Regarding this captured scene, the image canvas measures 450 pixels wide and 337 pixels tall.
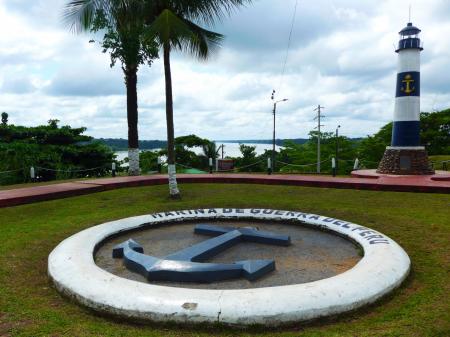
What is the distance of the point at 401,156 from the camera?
17.1m

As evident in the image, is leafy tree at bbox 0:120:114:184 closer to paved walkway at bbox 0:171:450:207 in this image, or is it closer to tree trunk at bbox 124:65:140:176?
tree trunk at bbox 124:65:140:176

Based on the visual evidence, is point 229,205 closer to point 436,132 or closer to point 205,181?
point 205,181

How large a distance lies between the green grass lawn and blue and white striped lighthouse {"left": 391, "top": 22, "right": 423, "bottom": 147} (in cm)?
667

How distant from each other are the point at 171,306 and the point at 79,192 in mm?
9269

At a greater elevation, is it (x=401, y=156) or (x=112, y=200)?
(x=401, y=156)

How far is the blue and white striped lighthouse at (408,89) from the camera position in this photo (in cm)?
1697

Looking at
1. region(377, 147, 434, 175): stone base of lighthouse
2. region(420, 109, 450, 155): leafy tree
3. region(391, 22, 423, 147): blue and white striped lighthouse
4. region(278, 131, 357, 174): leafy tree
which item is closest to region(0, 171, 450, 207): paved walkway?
region(377, 147, 434, 175): stone base of lighthouse

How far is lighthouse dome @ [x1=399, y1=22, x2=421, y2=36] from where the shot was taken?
17.2 metres

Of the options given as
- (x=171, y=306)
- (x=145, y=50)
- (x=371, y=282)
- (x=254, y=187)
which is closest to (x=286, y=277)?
(x=371, y=282)

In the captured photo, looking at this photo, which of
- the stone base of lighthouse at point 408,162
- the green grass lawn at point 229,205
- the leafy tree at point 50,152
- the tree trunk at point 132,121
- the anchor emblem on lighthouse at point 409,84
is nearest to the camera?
the green grass lawn at point 229,205

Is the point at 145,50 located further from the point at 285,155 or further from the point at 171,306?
the point at 285,155

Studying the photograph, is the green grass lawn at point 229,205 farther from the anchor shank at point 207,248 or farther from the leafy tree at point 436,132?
the leafy tree at point 436,132

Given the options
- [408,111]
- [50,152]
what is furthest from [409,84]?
[50,152]

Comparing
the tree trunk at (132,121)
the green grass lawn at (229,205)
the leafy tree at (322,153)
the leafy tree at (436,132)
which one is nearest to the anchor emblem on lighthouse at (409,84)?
the green grass lawn at (229,205)
